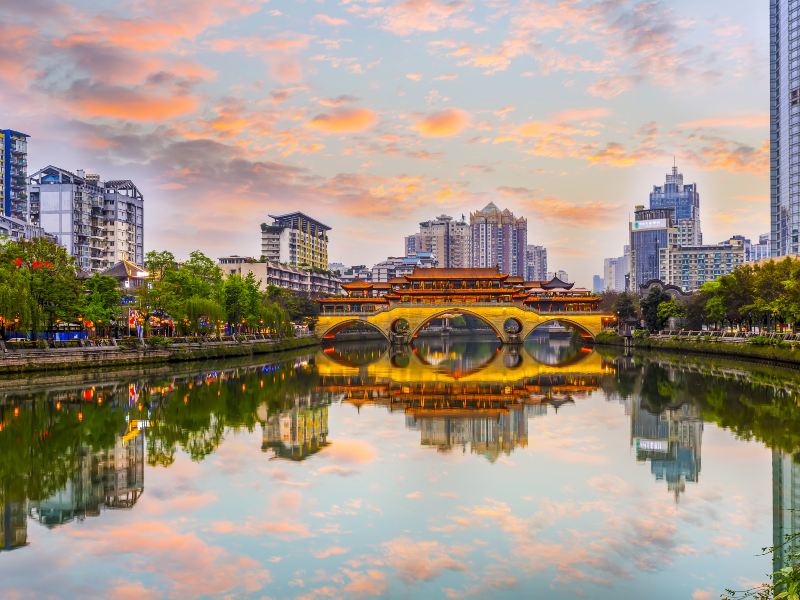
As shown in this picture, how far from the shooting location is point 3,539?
429 inches

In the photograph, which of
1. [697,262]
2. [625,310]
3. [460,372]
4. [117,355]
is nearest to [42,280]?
[117,355]

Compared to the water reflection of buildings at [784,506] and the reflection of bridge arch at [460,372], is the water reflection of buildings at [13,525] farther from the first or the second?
the reflection of bridge arch at [460,372]

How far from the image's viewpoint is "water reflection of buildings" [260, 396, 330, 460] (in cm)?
1762

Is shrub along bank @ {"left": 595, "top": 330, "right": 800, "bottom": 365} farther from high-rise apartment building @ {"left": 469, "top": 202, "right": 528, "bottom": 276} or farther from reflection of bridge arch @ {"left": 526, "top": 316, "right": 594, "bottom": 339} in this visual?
high-rise apartment building @ {"left": 469, "top": 202, "right": 528, "bottom": 276}

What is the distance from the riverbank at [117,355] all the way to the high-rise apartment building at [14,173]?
36045 mm

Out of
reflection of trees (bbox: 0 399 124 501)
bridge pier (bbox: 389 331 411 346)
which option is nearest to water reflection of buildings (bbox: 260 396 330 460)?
reflection of trees (bbox: 0 399 124 501)

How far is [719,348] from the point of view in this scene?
47438 mm

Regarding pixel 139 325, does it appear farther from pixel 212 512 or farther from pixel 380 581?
pixel 380 581

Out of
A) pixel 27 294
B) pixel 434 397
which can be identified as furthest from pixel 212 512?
pixel 27 294

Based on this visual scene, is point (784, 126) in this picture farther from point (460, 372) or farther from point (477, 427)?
point (477, 427)

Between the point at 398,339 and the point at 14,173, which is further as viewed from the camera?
the point at 14,173

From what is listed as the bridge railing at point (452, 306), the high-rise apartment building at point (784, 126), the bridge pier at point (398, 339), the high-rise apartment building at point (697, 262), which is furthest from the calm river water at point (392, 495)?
the high-rise apartment building at point (697, 262)

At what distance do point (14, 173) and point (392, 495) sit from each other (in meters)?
74.7

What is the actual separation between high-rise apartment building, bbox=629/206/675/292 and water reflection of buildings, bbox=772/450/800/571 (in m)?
140
